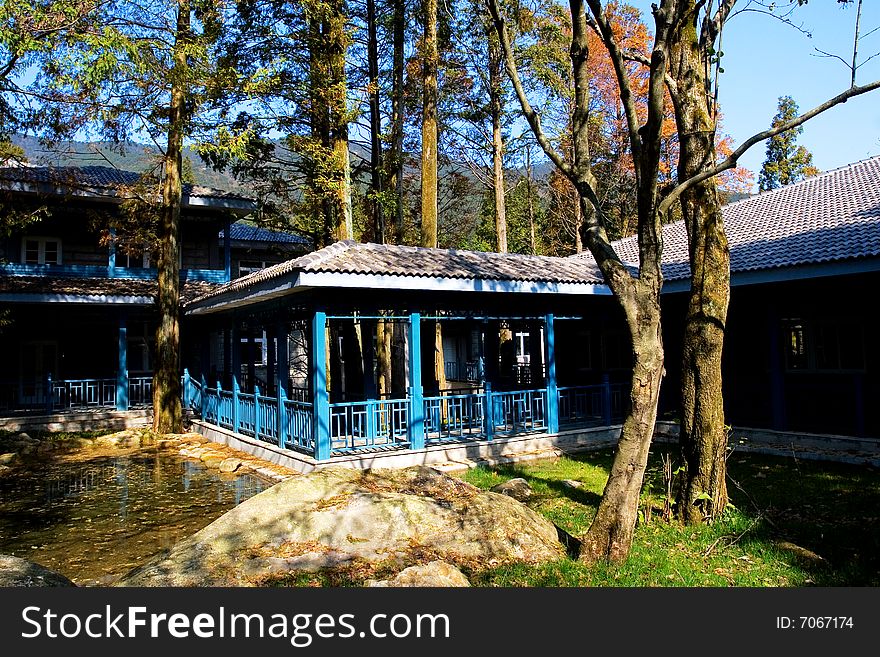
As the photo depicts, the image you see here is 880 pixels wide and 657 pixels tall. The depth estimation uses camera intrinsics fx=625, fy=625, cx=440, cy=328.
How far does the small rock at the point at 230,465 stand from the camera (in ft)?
37.8

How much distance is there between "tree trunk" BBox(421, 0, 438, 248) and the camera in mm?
16125

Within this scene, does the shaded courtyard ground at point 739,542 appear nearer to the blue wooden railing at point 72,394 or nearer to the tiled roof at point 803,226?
the tiled roof at point 803,226

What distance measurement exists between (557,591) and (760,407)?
10.5 meters

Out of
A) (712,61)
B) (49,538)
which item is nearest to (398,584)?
(49,538)

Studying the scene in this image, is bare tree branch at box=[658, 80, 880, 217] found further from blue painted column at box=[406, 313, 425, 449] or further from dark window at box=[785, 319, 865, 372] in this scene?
dark window at box=[785, 319, 865, 372]

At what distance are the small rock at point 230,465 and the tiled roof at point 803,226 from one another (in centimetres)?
968

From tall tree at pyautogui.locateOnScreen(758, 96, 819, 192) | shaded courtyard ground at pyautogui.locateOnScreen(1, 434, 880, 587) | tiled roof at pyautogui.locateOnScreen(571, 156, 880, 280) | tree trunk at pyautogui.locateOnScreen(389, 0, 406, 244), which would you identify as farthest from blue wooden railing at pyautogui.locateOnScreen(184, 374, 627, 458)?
tall tree at pyautogui.locateOnScreen(758, 96, 819, 192)

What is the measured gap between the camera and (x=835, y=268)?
34.4 ft

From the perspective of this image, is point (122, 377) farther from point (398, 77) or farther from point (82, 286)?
point (398, 77)

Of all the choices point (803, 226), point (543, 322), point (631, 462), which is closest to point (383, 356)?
point (543, 322)

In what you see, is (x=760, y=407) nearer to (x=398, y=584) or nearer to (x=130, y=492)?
(x=398, y=584)

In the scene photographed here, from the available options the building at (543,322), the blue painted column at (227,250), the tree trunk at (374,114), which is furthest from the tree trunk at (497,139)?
the blue painted column at (227,250)

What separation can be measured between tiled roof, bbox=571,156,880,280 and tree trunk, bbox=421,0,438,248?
229 inches

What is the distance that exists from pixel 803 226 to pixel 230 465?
41.6ft
